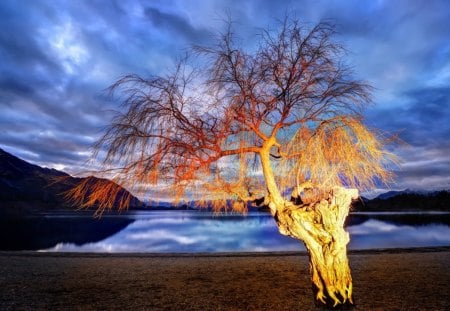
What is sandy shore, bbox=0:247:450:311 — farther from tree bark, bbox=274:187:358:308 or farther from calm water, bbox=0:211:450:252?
calm water, bbox=0:211:450:252

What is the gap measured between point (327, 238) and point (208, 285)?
5218 mm

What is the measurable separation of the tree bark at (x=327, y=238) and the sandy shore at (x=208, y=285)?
2.57 ft

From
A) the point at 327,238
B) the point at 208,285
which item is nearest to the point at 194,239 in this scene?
the point at 208,285

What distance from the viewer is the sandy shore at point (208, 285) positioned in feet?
28.1

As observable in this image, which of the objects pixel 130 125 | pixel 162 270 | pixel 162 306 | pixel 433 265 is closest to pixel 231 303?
pixel 162 306

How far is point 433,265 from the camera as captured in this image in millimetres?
14500

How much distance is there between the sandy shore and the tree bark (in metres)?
0.78

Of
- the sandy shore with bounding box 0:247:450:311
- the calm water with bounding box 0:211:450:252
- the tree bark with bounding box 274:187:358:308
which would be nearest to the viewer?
the tree bark with bounding box 274:187:358:308

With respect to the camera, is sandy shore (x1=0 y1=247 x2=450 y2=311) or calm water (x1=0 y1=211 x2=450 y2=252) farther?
calm water (x1=0 y1=211 x2=450 y2=252)

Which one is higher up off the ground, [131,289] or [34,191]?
[34,191]

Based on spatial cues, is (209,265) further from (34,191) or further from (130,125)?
(34,191)

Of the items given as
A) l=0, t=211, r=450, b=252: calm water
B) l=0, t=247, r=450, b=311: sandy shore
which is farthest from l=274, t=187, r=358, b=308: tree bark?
l=0, t=211, r=450, b=252: calm water

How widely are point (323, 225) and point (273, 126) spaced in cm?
238

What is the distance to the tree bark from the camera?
7270mm
